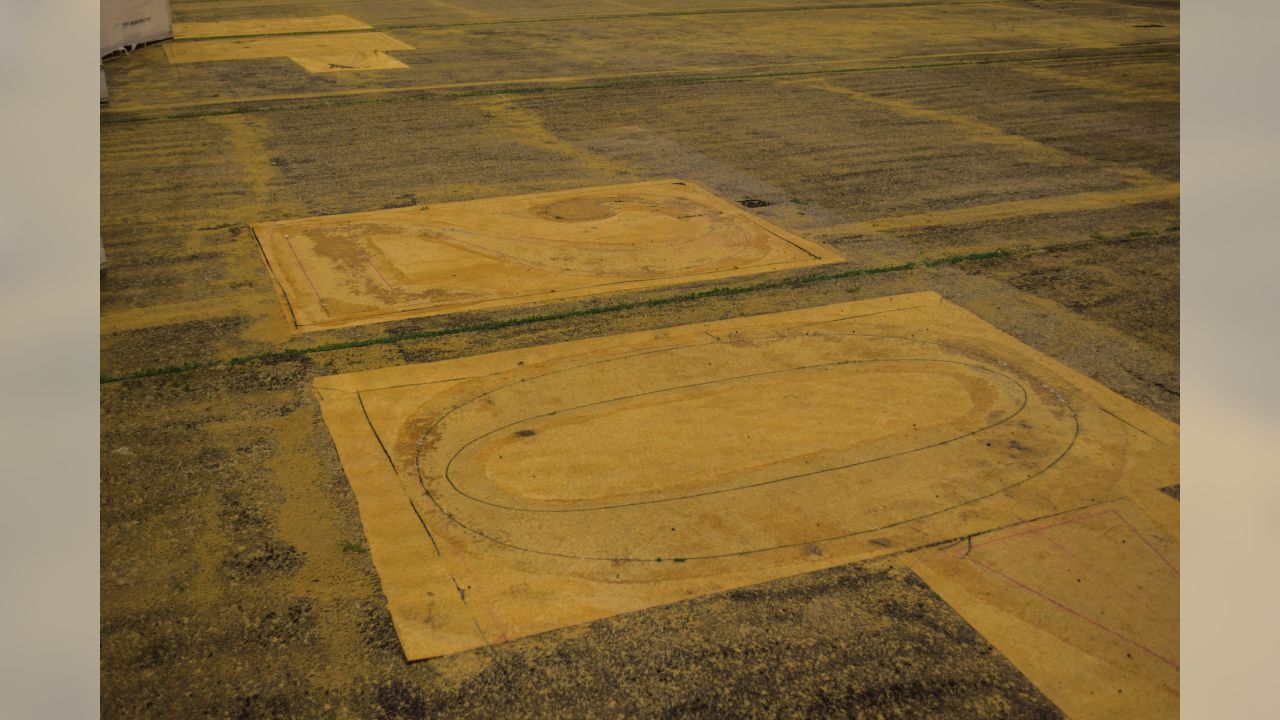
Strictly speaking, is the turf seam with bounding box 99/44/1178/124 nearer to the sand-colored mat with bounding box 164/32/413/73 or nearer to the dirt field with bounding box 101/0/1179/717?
the dirt field with bounding box 101/0/1179/717

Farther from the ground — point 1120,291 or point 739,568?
point 1120,291

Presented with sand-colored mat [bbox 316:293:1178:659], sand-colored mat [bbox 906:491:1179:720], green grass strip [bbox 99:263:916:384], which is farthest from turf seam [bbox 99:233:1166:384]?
sand-colored mat [bbox 906:491:1179:720]

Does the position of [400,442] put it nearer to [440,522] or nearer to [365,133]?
[440,522]

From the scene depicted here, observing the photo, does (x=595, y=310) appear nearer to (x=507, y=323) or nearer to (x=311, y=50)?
(x=507, y=323)

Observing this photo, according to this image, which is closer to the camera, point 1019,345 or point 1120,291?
point 1019,345

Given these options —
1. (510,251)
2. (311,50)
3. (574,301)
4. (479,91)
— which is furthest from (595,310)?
(311,50)
